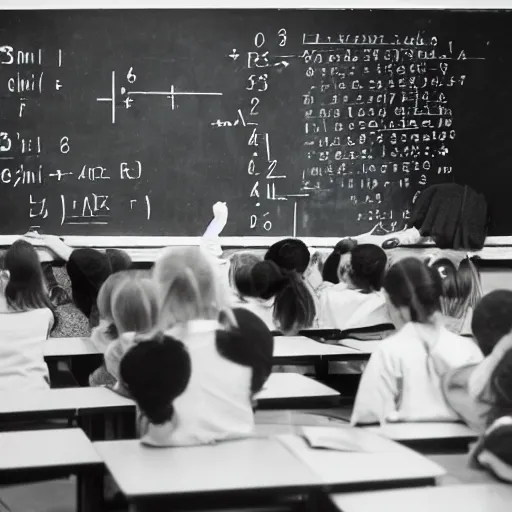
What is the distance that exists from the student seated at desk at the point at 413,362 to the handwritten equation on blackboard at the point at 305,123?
3534mm

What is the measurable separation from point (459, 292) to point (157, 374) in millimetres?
2986

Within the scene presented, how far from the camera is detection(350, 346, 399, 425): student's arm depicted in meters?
2.50

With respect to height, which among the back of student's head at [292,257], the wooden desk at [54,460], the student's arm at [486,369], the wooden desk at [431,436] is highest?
the student's arm at [486,369]

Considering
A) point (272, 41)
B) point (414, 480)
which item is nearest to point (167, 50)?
point (272, 41)

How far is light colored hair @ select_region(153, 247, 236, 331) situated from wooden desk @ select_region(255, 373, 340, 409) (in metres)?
0.47

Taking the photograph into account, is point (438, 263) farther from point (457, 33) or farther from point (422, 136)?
point (457, 33)

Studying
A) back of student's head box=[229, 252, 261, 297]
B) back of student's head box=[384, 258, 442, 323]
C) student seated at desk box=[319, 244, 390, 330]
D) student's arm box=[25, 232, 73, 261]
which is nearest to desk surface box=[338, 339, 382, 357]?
student seated at desk box=[319, 244, 390, 330]

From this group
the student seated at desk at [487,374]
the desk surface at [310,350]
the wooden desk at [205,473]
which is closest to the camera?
the wooden desk at [205,473]

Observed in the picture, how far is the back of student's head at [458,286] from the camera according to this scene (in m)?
4.61

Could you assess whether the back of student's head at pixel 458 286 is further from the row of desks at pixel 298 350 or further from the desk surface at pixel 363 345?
the row of desks at pixel 298 350

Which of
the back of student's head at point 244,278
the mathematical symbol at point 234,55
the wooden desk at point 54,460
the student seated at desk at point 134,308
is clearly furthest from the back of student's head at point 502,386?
the mathematical symbol at point 234,55

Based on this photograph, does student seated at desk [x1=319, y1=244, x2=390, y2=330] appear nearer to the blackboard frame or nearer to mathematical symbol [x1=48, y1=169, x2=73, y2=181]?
the blackboard frame

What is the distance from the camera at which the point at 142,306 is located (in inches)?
116

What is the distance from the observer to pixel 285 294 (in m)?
4.35
